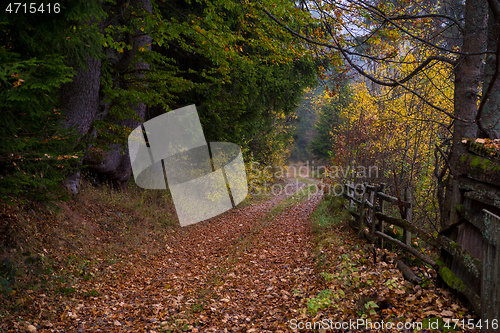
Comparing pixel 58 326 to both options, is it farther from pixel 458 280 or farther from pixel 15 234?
pixel 458 280

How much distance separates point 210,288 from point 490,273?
490cm

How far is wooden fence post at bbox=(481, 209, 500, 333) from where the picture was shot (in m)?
2.84

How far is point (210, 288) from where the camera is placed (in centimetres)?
627

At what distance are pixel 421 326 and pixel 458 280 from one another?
759 millimetres

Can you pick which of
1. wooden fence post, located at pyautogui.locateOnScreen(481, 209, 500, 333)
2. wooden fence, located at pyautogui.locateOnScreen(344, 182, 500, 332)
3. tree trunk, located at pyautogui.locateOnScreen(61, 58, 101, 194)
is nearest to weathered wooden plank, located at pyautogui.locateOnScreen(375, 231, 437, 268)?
wooden fence, located at pyautogui.locateOnScreen(344, 182, 500, 332)

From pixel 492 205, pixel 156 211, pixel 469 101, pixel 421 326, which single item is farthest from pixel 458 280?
pixel 156 211

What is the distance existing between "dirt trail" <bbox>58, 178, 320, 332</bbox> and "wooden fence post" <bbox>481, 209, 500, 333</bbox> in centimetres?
253

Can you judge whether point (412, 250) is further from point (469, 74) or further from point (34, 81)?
point (34, 81)

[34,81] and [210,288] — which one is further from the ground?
[34,81]

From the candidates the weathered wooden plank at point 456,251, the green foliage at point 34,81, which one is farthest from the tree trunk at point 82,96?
the weathered wooden plank at point 456,251

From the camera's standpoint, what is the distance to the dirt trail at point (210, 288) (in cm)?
475

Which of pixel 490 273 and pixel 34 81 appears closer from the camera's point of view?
pixel 490 273

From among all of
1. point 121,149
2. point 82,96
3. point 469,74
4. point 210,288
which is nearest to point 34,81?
point 82,96

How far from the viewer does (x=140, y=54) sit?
8125 millimetres
